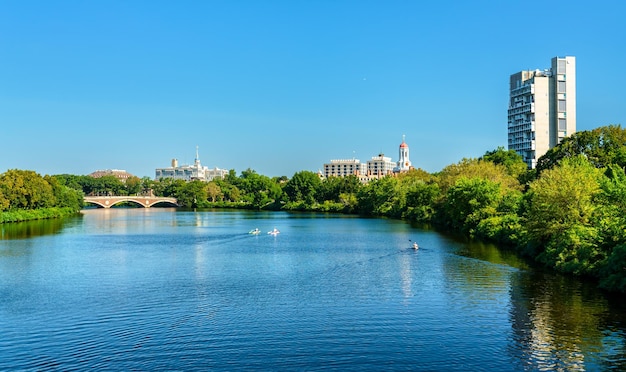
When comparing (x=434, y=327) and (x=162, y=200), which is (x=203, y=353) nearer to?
(x=434, y=327)

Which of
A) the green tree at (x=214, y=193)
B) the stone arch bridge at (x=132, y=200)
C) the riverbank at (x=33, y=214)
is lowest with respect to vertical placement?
the riverbank at (x=33, y=214)

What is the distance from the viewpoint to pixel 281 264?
114 ft

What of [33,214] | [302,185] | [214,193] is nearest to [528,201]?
[33,214]

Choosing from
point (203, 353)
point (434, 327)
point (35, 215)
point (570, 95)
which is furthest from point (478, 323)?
point (570, 95)

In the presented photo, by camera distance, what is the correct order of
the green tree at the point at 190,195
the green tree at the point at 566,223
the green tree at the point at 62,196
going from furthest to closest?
the green tree at the point at 190,195 → the green tree at the point at 62,196 → the green tree at the point at 566,223

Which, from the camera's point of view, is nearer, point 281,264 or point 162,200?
point 281,264

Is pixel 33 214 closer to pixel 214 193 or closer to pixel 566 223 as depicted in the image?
pixel 214 193

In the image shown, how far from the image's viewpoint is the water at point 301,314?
1697 cm

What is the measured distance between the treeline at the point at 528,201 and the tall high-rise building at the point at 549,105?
32.0 ft

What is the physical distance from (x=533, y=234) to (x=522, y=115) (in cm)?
6921

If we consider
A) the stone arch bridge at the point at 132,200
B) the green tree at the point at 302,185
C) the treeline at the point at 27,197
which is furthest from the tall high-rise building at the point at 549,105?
the stone arch bridge at the point at 132,200

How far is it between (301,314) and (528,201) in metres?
23.0

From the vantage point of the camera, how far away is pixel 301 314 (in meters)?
21.8

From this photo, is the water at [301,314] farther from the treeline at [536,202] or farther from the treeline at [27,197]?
the treeline at [27,197]
